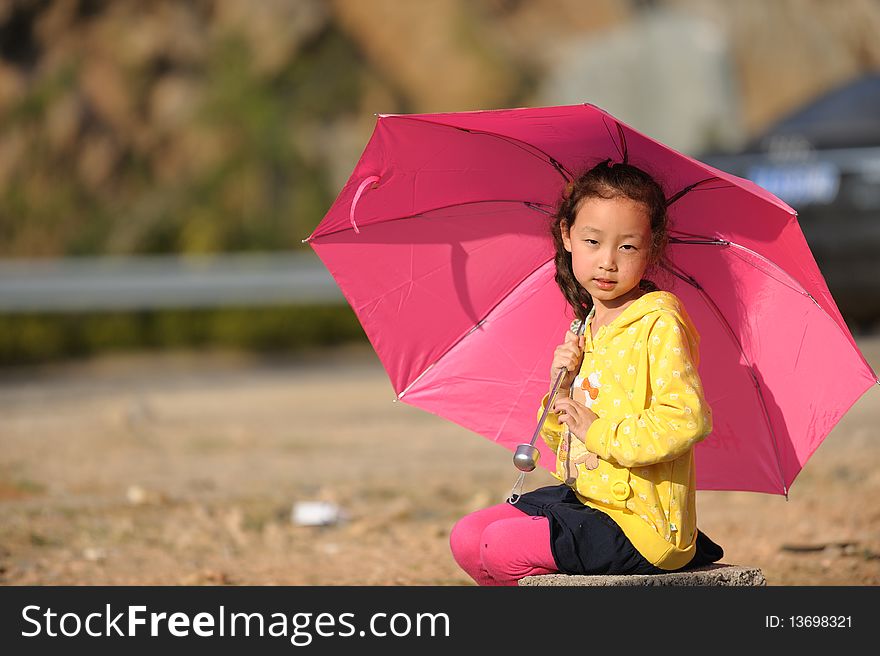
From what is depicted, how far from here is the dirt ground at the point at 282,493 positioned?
451cm

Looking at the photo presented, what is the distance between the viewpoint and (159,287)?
11.3 metres

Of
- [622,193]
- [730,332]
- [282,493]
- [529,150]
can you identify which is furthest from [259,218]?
[622,193]

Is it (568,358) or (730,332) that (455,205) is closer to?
(568,358)

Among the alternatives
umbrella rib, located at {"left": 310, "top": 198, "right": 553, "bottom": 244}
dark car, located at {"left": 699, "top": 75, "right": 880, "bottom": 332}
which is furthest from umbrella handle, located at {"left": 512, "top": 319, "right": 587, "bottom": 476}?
dark car, located at {"left": 699, "top": 75, "right": 880, "bottom": 332}

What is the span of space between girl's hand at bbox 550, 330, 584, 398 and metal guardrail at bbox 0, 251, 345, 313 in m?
8.08

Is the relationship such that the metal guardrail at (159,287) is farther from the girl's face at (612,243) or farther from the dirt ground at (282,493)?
the girl's face at (612,243)

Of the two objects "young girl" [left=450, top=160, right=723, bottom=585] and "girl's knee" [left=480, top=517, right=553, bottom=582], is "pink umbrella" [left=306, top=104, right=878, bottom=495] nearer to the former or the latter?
"young girl" [left=450, top=160, right=723, bottom=585]

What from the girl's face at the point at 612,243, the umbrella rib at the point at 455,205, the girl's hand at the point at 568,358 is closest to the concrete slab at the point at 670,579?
the girl's hand at the point at 568,358

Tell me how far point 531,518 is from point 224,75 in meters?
12.2

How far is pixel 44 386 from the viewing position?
32.1 ft

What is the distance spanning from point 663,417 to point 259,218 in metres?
11.2

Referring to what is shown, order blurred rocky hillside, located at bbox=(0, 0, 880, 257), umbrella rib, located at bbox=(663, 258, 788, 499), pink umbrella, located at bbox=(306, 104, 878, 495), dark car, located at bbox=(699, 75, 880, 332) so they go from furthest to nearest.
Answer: blurred rocky hillside, located at bbox=(0, 0, 880, 257) < dark car, located at bbox=(699, 75, 880, 332) < umbrella rib, located at bbox=(663, 258, 788, 499) < pink umbrella, located at bbox=(306, 104, 878, 495)

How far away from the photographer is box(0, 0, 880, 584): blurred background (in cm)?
531

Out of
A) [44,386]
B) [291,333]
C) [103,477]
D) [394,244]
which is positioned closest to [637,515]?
[394,244]
